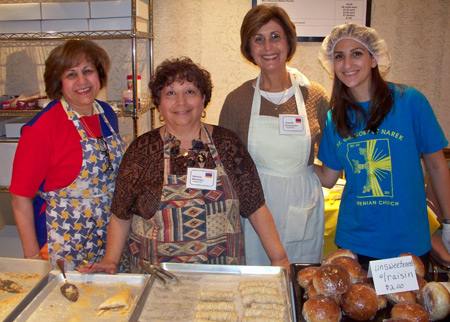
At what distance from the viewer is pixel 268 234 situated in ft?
5.97

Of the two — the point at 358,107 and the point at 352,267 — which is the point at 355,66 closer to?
the point at 358,107

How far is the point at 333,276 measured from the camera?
1242mm

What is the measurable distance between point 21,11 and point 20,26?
11 centimetres

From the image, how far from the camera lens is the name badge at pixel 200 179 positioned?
1.70 m

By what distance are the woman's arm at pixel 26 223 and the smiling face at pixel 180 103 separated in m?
0.78

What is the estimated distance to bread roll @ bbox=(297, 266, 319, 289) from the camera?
134 centimetres

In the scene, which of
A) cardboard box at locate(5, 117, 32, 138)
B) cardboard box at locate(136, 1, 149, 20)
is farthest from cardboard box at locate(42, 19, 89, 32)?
cardboard box at locate(5, 117, 32, 138)

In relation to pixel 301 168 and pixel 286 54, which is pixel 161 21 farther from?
pixel 301 168

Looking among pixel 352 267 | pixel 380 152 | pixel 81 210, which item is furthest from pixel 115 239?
pixel 380 152

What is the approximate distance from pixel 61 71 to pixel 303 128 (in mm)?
1251

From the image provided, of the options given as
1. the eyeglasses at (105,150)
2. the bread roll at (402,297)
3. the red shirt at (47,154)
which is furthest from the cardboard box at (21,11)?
the bread roll at (402,297)

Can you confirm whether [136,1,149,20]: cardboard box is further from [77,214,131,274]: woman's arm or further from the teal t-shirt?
the teal t-shirt

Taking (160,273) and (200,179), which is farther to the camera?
(200,179)

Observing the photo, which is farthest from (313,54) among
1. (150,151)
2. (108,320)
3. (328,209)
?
(108,320)
